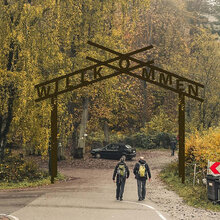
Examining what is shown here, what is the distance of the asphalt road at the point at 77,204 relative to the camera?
13766 mm

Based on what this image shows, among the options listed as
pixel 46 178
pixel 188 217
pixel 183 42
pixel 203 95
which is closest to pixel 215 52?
pixel 203 95

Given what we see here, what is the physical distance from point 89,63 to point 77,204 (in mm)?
16087

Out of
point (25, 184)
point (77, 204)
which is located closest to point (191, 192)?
point (77, 204)

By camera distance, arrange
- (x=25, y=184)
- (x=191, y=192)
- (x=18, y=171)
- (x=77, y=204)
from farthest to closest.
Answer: (x=18, y=171) < (x=25, y=184) < (x=191, y=192) < (x=77, y=204)

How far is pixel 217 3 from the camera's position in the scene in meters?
72.6

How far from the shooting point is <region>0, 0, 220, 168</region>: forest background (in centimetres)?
2105

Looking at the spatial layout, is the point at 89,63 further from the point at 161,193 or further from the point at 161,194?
the point at 161,194

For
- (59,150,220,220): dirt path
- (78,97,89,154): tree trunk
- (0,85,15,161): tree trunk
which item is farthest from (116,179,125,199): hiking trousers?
(78,97,89,154): tree trunk

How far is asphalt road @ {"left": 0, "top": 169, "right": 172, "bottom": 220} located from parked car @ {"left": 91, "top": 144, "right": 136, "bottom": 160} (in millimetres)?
14240

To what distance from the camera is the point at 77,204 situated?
15680 millimetres

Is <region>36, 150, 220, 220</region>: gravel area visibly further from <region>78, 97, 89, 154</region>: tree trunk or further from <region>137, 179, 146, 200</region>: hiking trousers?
<region>78, 97, 89, 154</region>: tree trunk

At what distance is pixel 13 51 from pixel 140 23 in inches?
1151

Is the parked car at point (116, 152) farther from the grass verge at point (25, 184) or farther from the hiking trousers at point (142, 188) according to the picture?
the hiking trousers at point (142, 188)

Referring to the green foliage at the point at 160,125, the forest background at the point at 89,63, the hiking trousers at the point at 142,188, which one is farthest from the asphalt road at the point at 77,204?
the green foliage at the point at 160,125
